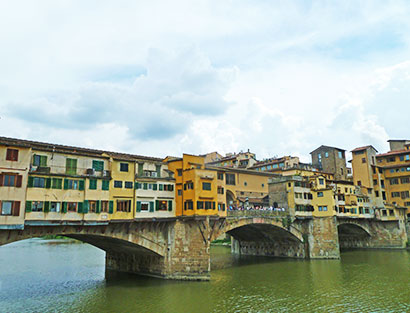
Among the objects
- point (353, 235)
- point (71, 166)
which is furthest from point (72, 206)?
point (353, 235)

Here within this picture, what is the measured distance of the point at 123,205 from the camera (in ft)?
122

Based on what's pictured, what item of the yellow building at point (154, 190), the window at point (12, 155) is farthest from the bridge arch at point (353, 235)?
the window at point (12, 155)

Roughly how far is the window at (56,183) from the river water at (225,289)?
420 inches

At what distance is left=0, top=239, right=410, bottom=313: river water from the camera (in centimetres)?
2930

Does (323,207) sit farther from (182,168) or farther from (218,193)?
(182,168)

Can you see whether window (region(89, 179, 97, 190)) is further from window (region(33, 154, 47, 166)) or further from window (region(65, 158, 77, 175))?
window (region(33, 154, 47, 166))

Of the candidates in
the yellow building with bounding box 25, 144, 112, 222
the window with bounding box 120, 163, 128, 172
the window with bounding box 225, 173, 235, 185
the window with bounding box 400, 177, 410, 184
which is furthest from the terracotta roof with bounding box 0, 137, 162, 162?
the window with bounding box 400, 177, 410, 184

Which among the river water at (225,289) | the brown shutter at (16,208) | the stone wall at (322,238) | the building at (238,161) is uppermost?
the building at (238,161)

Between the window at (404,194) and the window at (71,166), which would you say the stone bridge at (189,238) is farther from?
the window at (404,194)

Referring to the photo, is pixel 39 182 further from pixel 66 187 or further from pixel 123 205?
pixel 123 205

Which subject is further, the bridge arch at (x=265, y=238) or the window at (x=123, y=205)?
the bridge arch at (x=265, y=238)

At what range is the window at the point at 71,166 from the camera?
34.5 m

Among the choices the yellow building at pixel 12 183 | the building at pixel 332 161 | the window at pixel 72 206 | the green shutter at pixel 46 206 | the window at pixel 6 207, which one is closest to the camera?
the window at pixel 6 207

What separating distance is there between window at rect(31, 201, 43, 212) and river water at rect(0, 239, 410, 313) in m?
8.33
